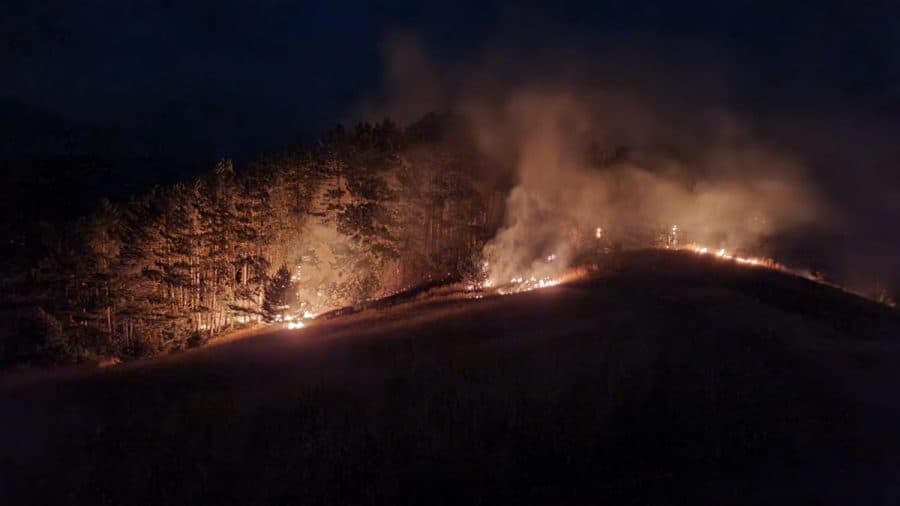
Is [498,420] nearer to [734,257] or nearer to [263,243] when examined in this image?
[734,257]

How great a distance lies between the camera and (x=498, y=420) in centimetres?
879

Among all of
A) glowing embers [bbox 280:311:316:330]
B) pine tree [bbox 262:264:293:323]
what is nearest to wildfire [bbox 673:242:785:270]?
glowing embers [bbox 280:311:316:330]

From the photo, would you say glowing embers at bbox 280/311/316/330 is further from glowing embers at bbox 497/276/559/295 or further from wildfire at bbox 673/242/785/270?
wildfire at bbox 673/242/785/270

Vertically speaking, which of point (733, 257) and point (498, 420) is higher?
point (733, 257)

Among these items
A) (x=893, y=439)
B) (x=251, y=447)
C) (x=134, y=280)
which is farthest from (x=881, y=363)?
(x=134, y=280)

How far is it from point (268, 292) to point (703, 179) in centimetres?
1734

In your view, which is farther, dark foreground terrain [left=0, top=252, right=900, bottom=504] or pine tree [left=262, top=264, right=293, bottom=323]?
pine tree [left=262, top=264, right=293, bottom=323]

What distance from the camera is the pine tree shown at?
24.3 meters

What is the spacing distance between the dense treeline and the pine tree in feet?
0.17

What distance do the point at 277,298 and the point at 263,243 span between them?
3.33 metres

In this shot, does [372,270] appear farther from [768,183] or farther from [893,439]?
[893,439]

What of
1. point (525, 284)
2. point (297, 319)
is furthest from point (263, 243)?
point (525, 284)

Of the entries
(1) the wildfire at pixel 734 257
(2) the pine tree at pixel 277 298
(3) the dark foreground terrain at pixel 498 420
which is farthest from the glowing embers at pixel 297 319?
(1) the wildfire at pixel 734 257

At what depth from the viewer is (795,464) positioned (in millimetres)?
8016
